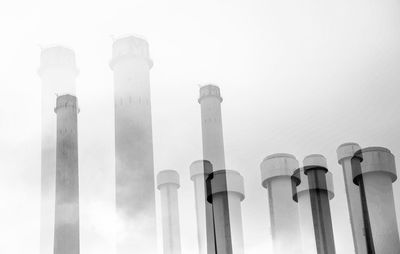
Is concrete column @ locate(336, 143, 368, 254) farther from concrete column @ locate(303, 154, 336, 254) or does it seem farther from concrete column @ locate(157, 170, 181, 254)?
concrete column @ locate(157, 170, 181, 254)

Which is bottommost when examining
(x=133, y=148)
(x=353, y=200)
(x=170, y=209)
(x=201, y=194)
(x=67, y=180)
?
(x=353, y=200)

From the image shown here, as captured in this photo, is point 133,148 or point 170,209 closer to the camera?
point 170,209

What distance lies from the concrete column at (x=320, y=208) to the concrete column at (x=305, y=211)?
103mm

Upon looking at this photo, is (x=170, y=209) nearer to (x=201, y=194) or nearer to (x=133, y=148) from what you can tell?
(x=201, y=194)

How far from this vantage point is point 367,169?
1525 cm

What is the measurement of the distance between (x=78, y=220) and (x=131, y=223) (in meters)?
2.09

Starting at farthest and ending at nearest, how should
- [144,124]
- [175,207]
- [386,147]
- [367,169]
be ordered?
[144,124] → [175,207] → [386,147] → [367,169]

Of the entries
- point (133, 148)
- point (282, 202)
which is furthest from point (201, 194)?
point (133, 148)

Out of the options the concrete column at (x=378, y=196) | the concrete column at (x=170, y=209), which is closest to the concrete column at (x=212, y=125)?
the concrete column at (x=170, y=209)

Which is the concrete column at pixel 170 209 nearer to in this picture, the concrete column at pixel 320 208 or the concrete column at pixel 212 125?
the concrete column at pixel 212 125

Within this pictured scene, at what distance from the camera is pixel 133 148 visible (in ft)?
82.1

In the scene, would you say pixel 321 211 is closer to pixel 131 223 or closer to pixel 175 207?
pixel 175 207

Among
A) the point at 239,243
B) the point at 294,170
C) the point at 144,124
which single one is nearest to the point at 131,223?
the point at 144,124

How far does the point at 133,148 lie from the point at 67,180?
359 cm
